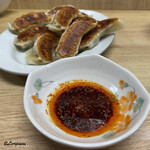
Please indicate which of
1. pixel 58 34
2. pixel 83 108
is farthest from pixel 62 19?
pixel 83 108

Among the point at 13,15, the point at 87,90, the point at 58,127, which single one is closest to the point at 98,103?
the point at 87,90

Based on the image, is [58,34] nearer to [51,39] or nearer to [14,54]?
[51,39]

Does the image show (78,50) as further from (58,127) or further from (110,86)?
(58,127)

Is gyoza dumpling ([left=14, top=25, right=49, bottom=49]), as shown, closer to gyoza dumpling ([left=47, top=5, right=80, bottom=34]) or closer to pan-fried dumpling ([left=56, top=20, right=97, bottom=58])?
gyoza dumpling ([left=47, top=5, right=80, bottom=34])

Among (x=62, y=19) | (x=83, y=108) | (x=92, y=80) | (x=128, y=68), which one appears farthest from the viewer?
(x=62, y=19)

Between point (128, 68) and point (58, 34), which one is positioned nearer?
point (128, 68)

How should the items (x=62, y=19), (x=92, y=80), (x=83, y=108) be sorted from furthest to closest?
(x=62, y=19), (x=92, y=80), (x=83, y=108)

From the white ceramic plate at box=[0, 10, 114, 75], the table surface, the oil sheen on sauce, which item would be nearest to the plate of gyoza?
the white ceramic plate at box=[0, 10, 114, 75]

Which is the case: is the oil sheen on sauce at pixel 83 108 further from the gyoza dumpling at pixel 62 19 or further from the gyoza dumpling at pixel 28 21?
the gyoza dumpling at pixel 28 21
